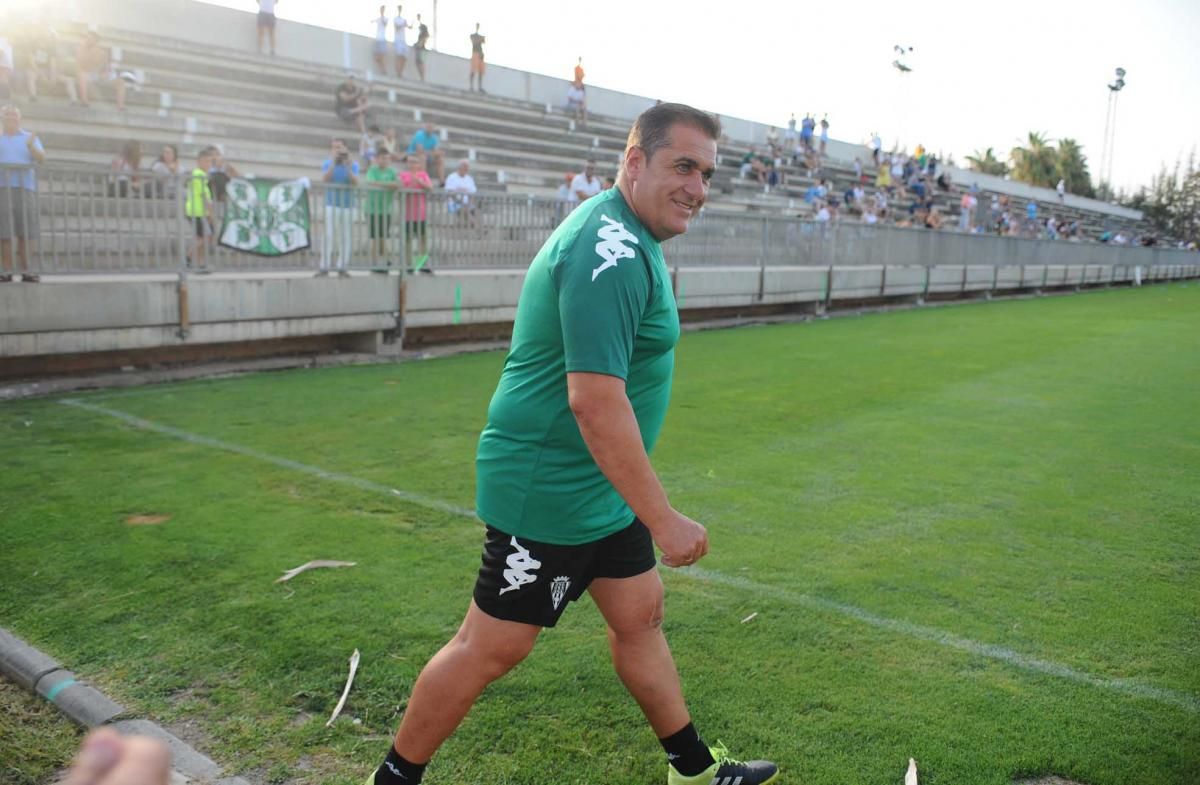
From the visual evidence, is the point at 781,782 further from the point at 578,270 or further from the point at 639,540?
the point at 578,270

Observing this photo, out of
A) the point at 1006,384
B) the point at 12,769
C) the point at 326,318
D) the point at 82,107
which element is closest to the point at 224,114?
the point at 82,107

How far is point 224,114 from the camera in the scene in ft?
66.2

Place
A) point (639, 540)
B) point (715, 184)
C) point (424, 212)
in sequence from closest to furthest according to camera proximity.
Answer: point (639, 540)
point (424, 212)
point (715, 184)

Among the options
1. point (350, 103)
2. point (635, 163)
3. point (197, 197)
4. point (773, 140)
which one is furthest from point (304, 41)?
point (635, 163)

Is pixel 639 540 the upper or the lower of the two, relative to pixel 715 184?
lower

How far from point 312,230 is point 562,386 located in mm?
9666

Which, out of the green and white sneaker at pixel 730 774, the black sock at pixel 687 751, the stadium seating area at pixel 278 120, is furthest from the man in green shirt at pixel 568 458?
the stadium seating area at pixel 278 120

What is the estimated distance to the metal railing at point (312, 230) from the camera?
30.6 ft

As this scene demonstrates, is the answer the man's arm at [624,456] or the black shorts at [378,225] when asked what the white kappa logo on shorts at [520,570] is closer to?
the man's arm at [624,456]

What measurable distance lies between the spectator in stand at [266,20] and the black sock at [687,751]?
23853 millimetres

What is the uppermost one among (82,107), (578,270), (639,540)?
(82,107)

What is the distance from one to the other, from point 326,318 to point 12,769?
8819 millimetres

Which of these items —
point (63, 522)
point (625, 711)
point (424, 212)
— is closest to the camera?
point (625, 711)

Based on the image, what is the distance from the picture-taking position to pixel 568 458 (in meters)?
2.58
